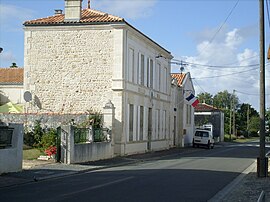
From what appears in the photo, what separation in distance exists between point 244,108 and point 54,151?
11798 centimetres

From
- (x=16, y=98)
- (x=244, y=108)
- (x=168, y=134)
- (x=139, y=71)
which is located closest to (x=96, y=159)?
(x=139, y=71)

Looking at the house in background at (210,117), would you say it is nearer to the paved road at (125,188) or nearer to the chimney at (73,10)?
the chimney at (73,10)

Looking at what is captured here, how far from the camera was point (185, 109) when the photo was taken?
52.2 meters

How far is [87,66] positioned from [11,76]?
867 inches

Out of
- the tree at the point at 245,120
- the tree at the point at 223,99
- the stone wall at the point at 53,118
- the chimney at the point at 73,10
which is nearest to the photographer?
the stone wall at the point at 53,118

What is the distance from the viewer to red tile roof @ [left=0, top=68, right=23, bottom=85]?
48.9m

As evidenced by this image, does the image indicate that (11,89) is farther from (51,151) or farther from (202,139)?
(51,151)

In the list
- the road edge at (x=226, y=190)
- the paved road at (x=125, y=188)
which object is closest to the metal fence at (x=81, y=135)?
the paved road at (x=125, y=188)

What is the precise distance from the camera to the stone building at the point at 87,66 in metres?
30.6

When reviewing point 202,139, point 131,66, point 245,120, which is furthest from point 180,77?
point 245,120

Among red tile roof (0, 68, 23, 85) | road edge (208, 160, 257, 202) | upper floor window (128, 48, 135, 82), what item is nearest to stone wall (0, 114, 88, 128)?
upper floor window (128, 48, 135, 82)

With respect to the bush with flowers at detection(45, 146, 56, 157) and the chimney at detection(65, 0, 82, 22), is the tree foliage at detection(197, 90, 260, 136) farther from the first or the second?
the bush with flowers at detection(45, 146, 56, 157)

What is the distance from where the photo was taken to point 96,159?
26531mm

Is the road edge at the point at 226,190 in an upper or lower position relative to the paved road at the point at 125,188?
lower
